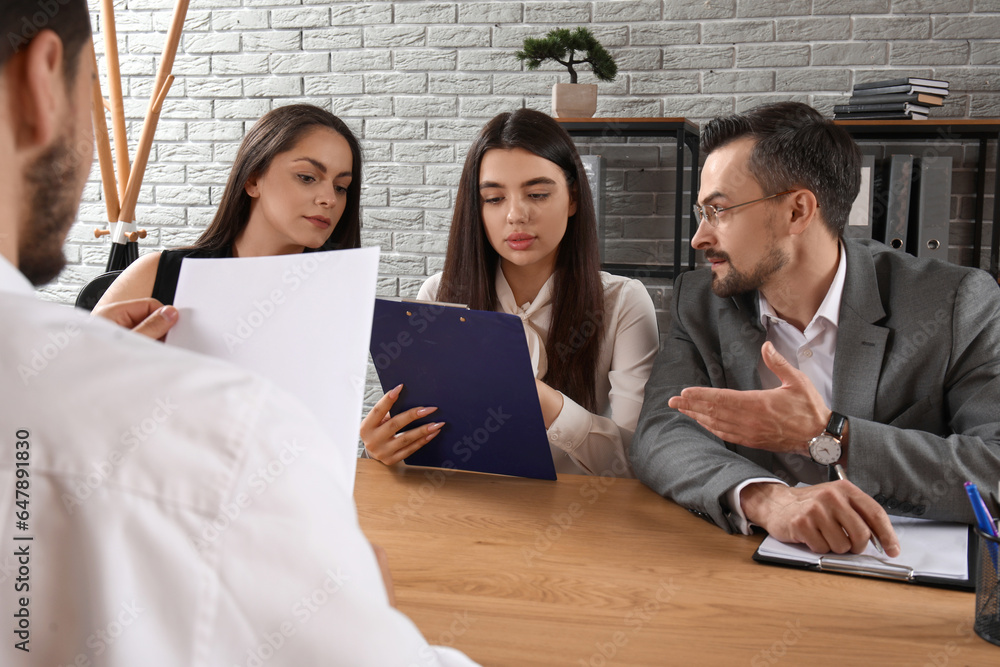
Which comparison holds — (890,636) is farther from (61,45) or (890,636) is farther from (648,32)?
(648,32)

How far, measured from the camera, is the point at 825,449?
120 centimetres

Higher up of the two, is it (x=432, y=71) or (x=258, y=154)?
(x=432, y=71)

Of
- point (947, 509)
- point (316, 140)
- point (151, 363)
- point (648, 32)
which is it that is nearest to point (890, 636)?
point (947, 509)

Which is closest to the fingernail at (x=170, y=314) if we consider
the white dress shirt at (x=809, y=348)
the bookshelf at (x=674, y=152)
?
the white dress shirt at (x=809, y=348)

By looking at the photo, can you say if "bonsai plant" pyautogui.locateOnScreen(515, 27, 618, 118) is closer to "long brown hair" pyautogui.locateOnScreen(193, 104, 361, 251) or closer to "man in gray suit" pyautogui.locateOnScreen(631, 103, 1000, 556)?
"long brown hair" pyautogui.locateOnScreen(193, 104, 361, 251)

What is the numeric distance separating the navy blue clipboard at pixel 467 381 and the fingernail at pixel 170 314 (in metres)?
0.36

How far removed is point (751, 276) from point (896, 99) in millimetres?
1333

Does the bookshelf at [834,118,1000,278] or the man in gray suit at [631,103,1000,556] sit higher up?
the bookshelf at [834,118,1000,278]

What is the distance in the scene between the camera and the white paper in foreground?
0.81m

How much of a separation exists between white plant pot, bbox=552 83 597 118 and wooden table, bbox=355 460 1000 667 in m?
1.85

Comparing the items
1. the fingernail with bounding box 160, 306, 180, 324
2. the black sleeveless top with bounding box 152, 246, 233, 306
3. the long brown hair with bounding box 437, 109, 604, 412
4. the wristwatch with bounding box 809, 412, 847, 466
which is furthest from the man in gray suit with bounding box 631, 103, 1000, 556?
the black sleeveless top with bounding box 152, 246, 233, 306

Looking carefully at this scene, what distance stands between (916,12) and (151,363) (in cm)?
301

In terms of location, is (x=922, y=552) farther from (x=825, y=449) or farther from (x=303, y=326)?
(x=303, y=326)

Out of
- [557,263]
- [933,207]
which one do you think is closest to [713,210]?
[557,263]
